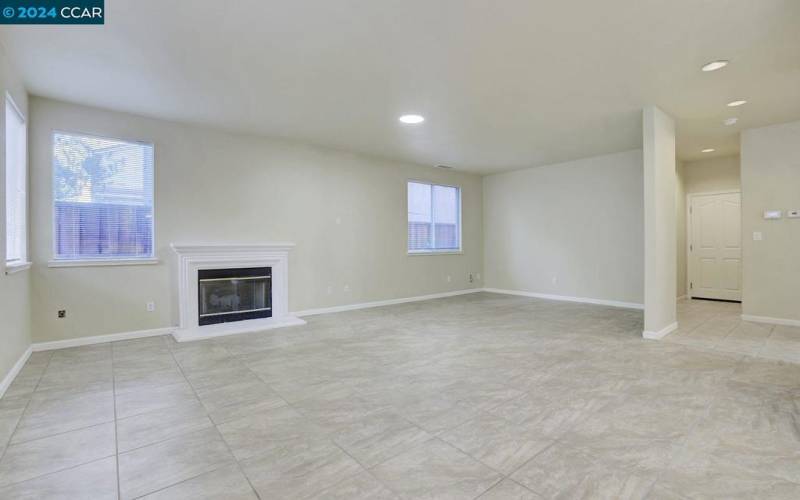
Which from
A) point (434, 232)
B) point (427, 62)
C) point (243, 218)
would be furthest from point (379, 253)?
point (427, 62)

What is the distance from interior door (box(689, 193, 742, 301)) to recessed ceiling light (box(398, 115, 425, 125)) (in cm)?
590

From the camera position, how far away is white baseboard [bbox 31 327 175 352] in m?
3.96

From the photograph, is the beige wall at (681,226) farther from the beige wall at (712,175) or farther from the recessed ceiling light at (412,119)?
the recessed ceiling light at (412,119)

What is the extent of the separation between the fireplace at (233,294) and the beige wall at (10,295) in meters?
1.54

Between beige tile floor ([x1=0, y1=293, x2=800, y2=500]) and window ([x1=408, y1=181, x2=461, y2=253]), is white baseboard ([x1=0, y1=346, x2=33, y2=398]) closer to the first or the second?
beige tile floor ([x1=0, y1=293, x2=800, y2=500])

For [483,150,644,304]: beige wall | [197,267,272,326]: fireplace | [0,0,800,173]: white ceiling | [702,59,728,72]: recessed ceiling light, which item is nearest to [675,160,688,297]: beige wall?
[483,150,644,304]: beige wall

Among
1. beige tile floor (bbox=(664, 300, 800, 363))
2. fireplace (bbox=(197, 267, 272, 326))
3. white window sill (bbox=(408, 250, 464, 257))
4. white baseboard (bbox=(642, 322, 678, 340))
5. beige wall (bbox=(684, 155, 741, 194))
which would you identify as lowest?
beige tile floor (bbox=(664, 300, 800, 363))

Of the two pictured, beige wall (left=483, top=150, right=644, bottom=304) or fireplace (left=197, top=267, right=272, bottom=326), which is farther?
beige wall (left=483, top=150, right=644, bottom=304)

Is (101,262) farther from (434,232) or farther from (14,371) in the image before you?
(434,232)

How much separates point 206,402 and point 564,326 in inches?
165

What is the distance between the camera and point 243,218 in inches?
206

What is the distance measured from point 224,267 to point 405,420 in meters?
3.55

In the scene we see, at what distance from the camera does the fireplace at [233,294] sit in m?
4.86

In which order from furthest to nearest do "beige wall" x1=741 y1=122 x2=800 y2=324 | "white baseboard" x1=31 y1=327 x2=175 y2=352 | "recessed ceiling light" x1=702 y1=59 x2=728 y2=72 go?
1. "beige wall" x1=741 y1=122 x2=800 y2=324
2. "white baseboard" x1=31 y1=327 x2=175 y2=352
3. "recessed ceiling light" x1=702 y1=59 x2=728 y2=72
